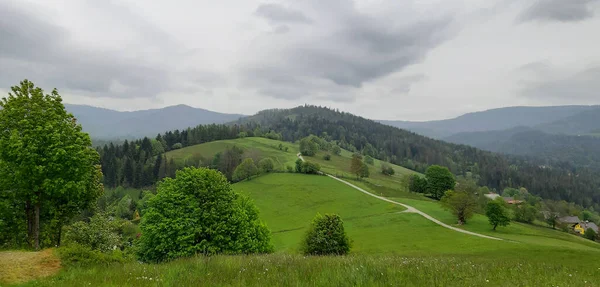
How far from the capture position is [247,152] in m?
148

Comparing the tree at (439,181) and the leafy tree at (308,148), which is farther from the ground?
the leafy tree at (308,148)

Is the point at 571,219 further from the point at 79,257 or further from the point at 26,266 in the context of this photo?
the point at 26,266

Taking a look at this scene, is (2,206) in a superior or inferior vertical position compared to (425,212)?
superior

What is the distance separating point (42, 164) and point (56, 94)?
6.17 m

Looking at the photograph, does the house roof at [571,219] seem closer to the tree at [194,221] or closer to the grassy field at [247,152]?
the grassy field at [247,152]

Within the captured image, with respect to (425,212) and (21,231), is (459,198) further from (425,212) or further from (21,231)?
(21,231)

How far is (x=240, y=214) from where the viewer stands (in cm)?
3050

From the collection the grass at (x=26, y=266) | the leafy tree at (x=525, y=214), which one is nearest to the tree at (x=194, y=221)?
the grass at (x=26, y=266)

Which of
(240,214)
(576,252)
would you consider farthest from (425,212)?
(240,214)

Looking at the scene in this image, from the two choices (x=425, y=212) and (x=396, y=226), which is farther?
(x=425, y=212)

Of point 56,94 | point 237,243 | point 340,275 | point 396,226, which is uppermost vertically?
point 56,94

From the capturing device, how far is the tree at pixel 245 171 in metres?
117

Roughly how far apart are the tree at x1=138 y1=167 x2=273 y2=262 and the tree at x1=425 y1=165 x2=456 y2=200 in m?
90.2

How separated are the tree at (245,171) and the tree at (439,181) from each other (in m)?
63.5
